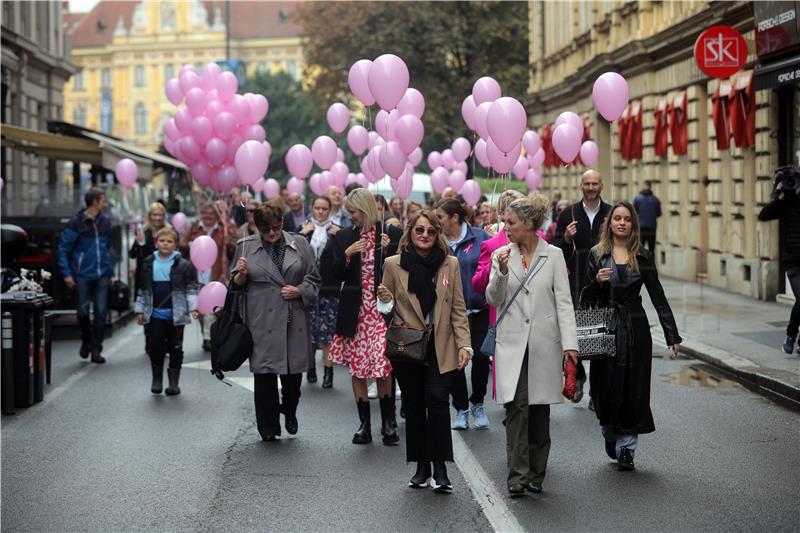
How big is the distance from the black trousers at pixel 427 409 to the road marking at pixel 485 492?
0.96 ft

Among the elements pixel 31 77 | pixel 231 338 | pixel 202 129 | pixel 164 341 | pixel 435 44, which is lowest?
pixel 164 341

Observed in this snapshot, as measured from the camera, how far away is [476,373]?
33.7 feet

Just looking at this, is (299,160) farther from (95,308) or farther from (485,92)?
(485,92)

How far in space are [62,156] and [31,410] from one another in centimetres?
1717

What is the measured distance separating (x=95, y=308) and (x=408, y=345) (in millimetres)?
7793

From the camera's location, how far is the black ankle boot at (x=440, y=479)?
7875mm

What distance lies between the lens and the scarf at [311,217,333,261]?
A: 13.4m

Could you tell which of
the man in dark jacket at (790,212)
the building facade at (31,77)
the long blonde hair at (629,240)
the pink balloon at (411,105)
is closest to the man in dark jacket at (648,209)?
the man in dark jacket at (790,212)

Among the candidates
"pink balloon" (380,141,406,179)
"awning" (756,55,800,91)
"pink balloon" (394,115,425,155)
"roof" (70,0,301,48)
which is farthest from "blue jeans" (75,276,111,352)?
"roof" (70,0,301,48)

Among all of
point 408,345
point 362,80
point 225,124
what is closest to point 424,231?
point 408,345

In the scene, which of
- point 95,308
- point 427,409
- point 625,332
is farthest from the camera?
point 95,308

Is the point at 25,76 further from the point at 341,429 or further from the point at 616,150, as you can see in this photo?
the point at 341,429

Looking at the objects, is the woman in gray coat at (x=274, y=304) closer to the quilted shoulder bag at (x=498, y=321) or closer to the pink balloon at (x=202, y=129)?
the quilted shoulder bag at (x=498, y=321)

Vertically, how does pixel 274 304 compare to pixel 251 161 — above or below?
below
